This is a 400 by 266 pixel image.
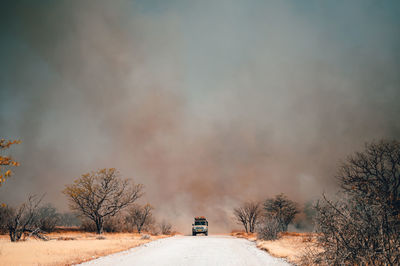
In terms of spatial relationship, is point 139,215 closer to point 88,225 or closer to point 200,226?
point 88,225

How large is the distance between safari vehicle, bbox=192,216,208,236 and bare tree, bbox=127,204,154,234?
22769mm

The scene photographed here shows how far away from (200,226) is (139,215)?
26218 millimetres

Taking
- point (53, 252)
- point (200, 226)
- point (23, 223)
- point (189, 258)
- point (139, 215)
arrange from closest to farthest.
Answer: point (189, 258), point (53, 252), point (23, 223), point (200, 226), point (139, 215)

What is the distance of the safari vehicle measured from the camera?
46906 mm

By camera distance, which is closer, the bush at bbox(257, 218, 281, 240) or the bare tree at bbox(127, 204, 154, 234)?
the bush at bbox(257, 218, 281, 240)

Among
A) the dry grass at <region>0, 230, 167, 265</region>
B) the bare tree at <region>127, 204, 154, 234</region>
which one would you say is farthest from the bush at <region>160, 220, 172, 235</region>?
the dry grass at <region>0, 230, 167, 265</region>

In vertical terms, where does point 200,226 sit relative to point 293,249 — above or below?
below

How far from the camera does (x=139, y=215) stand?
6662 cm

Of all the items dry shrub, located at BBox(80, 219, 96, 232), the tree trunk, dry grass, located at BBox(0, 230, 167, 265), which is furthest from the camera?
dry shrub, located at BBox(80, 219, 96, 232)

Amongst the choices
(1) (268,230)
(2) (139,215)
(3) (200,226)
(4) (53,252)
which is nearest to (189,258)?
(4) (53,252)

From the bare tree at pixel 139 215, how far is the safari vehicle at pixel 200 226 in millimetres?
22769

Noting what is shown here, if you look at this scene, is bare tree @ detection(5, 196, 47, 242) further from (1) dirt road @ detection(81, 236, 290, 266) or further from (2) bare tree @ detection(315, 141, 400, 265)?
(2) bare tree @ detection(315, 141, 400, 265)

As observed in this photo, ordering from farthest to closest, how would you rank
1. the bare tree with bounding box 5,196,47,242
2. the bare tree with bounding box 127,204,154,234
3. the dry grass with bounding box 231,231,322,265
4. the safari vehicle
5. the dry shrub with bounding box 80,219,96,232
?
the bare tree with bounding box 127,204,154,234 → the dry shrub with bounding box 80,219,96,232 → the safari vehicle → the bare tree with bounding box 5,196,47,242 → the dry grass with bounding box 231,231,322,265

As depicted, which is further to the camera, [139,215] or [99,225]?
[139,215]
